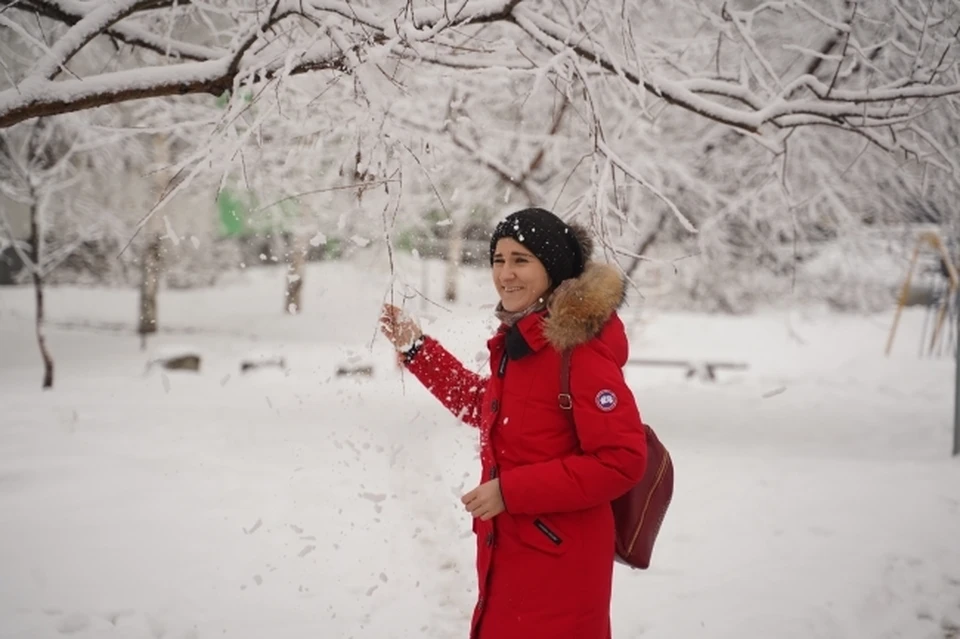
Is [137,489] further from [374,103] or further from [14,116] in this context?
[374,103]

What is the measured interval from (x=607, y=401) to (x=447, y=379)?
676mm

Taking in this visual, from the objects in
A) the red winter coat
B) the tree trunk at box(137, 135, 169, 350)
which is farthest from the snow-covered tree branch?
the tree trunk at box(137, 135, 169, 350)

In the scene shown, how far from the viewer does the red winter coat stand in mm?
1712

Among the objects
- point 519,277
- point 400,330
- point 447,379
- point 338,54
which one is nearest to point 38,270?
point 338,54

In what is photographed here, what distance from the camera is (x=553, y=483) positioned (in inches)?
67.5

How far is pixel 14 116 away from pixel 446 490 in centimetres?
363

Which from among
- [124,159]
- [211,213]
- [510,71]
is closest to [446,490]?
[510,71]

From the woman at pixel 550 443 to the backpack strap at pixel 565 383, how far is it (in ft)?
0.05

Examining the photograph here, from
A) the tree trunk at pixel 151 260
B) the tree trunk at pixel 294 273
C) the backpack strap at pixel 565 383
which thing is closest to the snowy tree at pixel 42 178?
the tree trunk at pixel 151 260

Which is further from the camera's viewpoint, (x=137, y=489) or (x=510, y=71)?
(x=137, y=489)

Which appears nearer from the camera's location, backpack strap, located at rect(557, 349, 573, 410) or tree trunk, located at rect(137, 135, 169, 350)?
backpack strap, located at rect(557, 349, 573, 410)

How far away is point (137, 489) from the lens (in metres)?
4.47

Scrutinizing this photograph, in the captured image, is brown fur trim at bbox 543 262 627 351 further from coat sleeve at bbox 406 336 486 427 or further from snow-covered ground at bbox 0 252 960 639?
snow-covered ground at bbox 0 252 960 639

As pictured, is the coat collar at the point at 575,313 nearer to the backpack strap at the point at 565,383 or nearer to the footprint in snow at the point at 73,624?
the backpack strap at the point at 565,383
